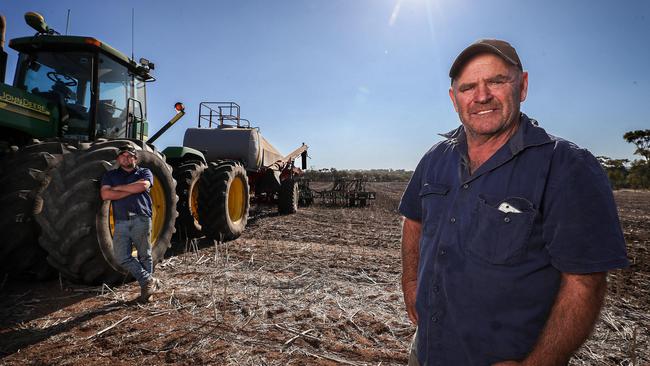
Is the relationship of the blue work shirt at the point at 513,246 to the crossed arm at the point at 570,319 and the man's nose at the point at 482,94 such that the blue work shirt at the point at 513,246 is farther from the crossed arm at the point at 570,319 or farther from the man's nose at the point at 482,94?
the man's nose at the point at 482,94

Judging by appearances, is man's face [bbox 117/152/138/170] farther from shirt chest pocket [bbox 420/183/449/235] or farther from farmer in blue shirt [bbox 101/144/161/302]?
shirt chest pocket [bbox 420/183/449/235]

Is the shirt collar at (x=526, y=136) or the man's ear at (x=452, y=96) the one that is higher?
the man's ear at (x=452, y=96)

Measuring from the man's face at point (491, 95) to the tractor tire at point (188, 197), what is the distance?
18.7 feet

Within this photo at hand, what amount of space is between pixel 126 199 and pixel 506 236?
12.2 feet

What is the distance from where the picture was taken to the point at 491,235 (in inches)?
51.0

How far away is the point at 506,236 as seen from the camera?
4.16ft

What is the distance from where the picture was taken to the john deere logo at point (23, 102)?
411 cm

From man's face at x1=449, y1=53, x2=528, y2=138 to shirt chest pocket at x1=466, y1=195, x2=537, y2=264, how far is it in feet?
1.06

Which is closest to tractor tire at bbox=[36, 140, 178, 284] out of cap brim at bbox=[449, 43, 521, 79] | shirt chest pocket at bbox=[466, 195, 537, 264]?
cap brim at bbox=[449, 43, 521, 79]

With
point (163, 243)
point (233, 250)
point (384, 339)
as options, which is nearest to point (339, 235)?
point (233, 250)

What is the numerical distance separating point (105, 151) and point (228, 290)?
6.92 ft

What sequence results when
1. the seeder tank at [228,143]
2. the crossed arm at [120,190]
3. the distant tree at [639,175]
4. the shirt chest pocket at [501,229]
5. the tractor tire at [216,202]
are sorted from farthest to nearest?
Answer: the distant tree at [639,175], the seeder tank at [228,143], the tractor tire at [216,202], the crossed arm at [120,190], the shirt chest pocket at [501,229]

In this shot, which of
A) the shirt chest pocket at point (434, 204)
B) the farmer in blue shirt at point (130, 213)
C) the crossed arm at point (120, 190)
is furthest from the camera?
the farmer in blue shirt at point (130, 213)

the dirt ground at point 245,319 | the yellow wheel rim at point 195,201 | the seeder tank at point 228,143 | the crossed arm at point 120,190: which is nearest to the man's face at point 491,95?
the dirt ground at point 245,319
